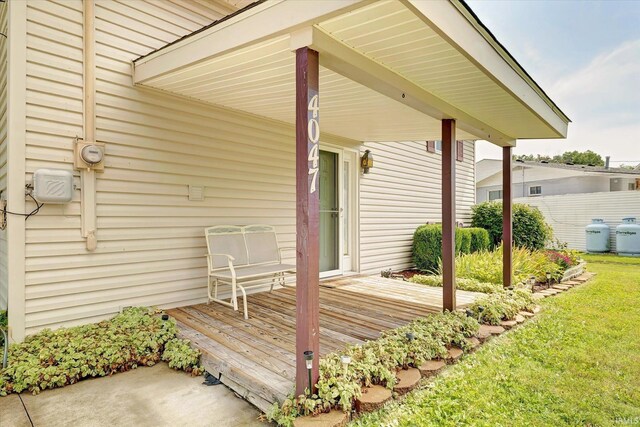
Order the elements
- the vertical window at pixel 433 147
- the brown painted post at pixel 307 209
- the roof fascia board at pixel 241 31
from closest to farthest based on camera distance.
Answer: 1. the roof fascia board at pixel 241 31
2. the brown painted post at pixel 307 209
3. the vertical window at pixel 433 147

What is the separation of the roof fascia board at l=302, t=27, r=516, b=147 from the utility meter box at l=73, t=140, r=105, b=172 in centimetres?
229

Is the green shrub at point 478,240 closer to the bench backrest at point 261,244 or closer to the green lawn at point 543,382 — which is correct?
the green lawn at point 543,382

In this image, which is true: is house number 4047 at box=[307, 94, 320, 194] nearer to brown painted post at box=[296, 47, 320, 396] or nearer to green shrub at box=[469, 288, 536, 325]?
brown painted post at box=[296, 47, 320, 396]

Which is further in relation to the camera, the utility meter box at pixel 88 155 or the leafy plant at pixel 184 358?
the utility meter box at pixel 88 155

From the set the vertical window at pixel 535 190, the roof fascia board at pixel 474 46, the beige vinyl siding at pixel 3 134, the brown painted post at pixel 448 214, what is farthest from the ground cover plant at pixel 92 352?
the vertical window at pixel 535 190

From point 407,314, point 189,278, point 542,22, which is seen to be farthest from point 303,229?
point 542,22

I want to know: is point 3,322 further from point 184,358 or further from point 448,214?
point 448,214

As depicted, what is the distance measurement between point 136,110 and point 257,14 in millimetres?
1974

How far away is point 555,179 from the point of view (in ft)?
56.5

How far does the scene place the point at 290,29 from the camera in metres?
2.30

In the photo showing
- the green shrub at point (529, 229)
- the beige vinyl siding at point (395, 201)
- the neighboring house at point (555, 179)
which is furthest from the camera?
the neighboring house at point (555, 179)

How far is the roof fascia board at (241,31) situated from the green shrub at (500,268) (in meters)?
5.39

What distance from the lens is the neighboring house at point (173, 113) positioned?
2.69 metres

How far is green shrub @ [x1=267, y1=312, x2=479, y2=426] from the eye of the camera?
2.13 metres
